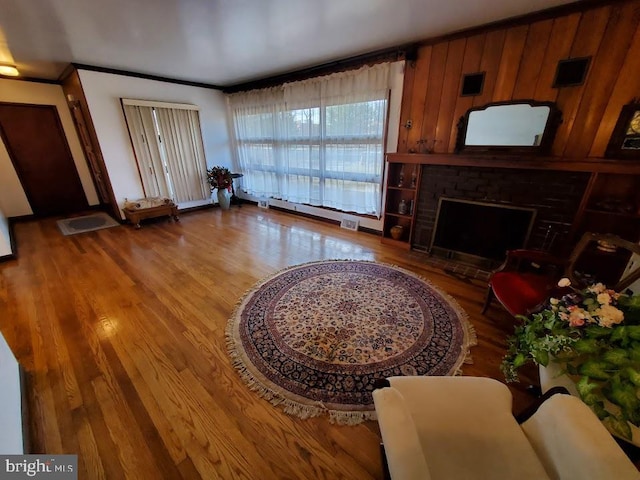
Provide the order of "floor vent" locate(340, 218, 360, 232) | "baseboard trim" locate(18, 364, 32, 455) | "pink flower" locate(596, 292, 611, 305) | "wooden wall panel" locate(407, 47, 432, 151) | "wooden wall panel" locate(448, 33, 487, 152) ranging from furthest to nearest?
"floor vent" locate(340, 218, 360, 232)
"wooden wall panel" locate(407, 47, 432, 151)
"wooden wall panel" locate(448, 33, 487, 152)
"baseboard trim" locate(18, 364, 32, 455)
"pink flower" locate(596, 292, 611, 305)

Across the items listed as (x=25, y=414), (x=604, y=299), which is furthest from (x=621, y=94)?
(x=25, y=414)

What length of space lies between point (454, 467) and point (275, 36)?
368 centimetres

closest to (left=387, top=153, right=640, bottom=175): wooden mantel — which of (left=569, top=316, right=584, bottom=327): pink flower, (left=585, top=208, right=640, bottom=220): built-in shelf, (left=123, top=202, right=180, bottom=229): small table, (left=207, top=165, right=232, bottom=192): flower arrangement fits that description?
(left=585, top=208, right=640, bottom=220): built-in shelf

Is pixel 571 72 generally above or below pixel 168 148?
above

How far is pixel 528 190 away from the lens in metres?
2.49

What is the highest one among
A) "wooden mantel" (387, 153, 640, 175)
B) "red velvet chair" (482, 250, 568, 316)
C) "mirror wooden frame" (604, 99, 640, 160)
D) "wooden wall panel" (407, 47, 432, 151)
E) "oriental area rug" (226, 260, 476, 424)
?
"wooden wall panel" (407, 47, 432, 151)

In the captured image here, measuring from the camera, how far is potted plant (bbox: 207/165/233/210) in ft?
17.1

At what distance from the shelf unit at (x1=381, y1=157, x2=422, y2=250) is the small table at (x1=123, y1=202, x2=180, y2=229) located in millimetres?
3879

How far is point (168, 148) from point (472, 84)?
497 cm

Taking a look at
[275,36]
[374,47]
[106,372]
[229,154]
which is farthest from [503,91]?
[229,154]

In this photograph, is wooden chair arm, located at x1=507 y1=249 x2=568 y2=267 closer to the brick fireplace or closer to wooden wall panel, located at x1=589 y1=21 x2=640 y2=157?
the brick fireplace

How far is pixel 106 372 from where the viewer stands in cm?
163

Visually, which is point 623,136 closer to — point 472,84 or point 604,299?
point 472,84

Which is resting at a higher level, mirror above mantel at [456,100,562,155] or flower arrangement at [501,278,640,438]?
mirror above mantel at [456,100,562,155]
